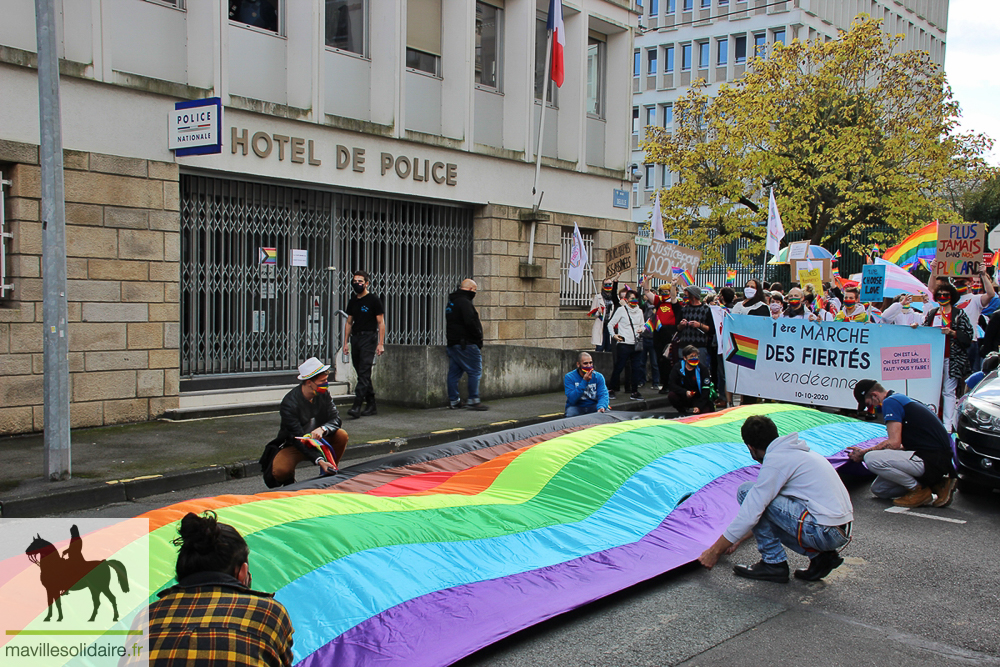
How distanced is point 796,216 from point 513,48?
16.3m

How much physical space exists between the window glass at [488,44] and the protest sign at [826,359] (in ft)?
23.9

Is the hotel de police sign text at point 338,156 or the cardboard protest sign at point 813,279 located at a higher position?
the hotel de police sign text at point 338,156

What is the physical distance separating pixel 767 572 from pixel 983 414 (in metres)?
3.50

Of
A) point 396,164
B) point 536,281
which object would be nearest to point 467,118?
point 396,164

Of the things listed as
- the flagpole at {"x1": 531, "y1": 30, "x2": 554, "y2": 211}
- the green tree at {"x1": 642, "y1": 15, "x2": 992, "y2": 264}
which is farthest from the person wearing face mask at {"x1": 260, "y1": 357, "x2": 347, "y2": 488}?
the green tree at {"x1": 642, "y1": 15, "x2": 992, "y2": 264}

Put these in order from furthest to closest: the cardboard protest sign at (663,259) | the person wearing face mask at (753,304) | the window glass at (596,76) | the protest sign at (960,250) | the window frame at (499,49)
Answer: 1. the window glass at (596,76)
2. the window frame at (499,49)
3. the cardboard protest sign at (663,259)
4. the person wearing face mask at (753,304)
5. the protest sign at (960,250)

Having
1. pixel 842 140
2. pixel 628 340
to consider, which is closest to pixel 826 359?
pixel 628 340

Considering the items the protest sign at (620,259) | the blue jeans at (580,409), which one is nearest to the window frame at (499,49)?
the protest sign at (620,259)

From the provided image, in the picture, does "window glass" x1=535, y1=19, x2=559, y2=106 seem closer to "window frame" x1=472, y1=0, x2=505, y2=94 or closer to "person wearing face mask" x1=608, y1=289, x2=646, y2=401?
"window frame" x1=472, y1=0, x2=505, y2=94

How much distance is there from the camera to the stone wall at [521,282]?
16703 millimetres

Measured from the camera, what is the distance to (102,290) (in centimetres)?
1106

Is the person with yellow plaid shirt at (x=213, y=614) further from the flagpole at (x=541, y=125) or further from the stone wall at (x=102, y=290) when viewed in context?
the flagpole at (x=541, y=125)

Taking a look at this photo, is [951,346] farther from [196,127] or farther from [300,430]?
[196,127]

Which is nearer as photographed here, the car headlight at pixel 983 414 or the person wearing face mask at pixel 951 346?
the car headlight at pixel 983 414
